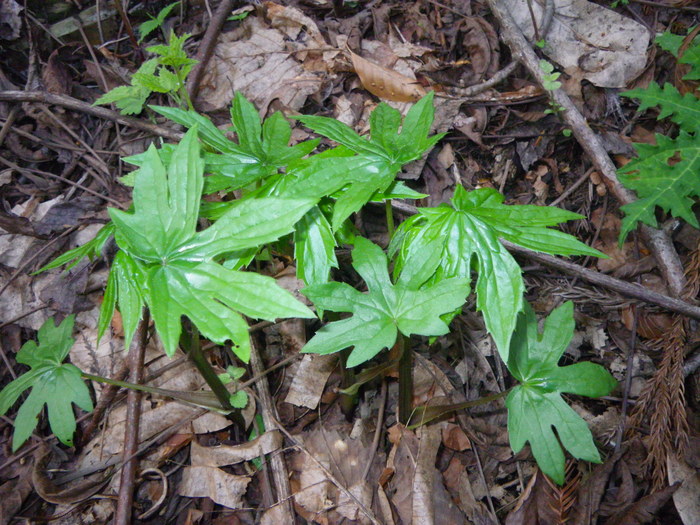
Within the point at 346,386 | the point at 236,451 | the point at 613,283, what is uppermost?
the point at 613,283

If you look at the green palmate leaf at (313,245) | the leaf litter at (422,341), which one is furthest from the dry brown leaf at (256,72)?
the green palmate leaf at (313,245)

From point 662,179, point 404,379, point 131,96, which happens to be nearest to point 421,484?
point 404,379

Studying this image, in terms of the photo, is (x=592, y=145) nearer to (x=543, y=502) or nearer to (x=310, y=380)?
(x=543, y=502)

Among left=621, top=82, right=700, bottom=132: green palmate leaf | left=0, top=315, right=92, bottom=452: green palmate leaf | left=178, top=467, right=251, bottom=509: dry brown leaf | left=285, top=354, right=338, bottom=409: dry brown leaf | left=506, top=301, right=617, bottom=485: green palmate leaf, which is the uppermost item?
left=621, top=82, right=700, bottom=132: green palmate leaf

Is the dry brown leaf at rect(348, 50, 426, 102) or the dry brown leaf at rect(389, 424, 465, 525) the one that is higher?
the dry brown leaf at rect(348, 50, 426, 102)

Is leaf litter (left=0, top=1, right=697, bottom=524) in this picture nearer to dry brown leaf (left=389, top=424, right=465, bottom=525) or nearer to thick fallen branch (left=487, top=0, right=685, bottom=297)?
dry brown leaf (left=389, top=424, right=465, bottom=525)

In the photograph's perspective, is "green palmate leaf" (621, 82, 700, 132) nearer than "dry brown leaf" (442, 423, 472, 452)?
No

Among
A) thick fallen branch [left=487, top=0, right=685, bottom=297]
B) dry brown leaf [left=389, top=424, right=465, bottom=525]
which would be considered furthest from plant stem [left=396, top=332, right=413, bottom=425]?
thick fallen branch [left=487, top=0, right=685, bottom=297]
